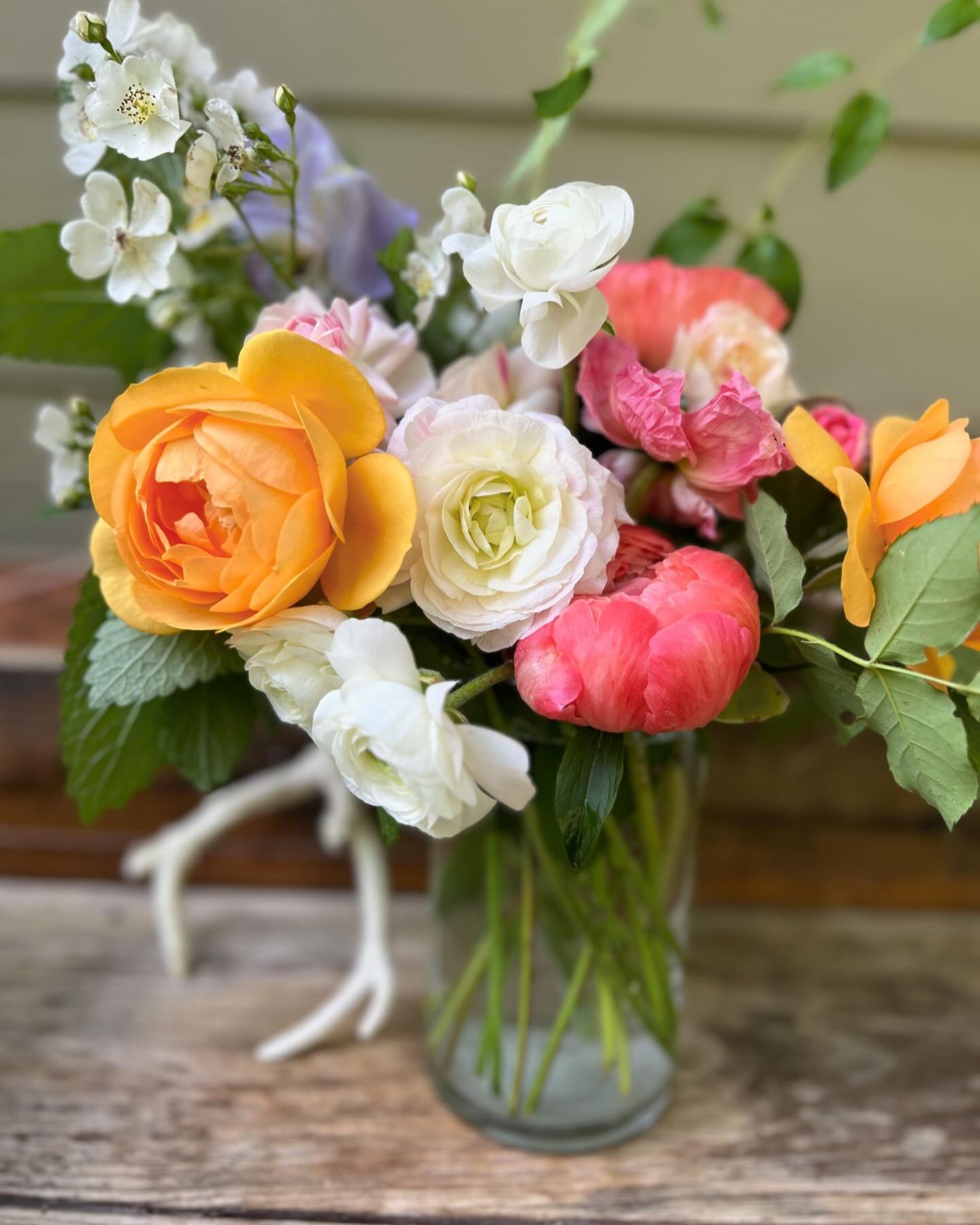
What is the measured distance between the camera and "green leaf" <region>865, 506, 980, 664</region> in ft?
1.22

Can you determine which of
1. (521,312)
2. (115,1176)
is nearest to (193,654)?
(521,312)

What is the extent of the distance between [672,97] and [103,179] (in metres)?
0.48

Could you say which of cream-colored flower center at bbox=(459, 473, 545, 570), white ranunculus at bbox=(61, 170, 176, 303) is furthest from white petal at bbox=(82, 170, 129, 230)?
cream-colored flower center at bbox=(459, 473, 545, 570)

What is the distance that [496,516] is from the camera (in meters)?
0.40

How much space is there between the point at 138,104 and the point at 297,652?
0.76 ft

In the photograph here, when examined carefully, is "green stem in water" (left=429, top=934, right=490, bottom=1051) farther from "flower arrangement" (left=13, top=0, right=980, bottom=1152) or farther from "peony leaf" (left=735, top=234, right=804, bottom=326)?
"peony leaf" (left=735, top=234, right=804, bottom=326)

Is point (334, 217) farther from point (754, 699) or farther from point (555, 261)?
point (754, 699)

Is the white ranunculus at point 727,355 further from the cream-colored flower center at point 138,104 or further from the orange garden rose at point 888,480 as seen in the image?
the cream-colored flower center at point 138,104

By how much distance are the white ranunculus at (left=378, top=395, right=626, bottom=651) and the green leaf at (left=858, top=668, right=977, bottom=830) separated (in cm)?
12

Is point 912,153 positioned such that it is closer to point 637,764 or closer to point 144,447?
point 637,764

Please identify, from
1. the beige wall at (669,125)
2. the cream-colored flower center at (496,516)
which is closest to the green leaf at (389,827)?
the cream-colored flower center at (496,516)

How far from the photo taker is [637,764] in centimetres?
51

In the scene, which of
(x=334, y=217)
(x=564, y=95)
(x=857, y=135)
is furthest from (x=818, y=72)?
(x=334, y=217)

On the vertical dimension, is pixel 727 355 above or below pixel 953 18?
below
